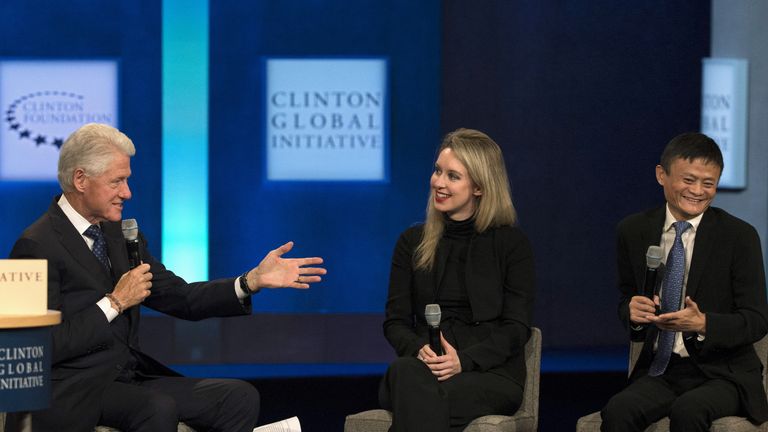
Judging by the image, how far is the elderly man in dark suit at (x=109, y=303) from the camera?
10.6 feet

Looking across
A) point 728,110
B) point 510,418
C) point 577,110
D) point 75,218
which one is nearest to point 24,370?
point 75,218

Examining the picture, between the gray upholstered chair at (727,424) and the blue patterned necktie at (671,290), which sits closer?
the gray upholstered chair at (727,424)

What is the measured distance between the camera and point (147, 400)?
10.8 feet

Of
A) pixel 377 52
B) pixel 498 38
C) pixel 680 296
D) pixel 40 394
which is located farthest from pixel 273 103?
pixel 40 394

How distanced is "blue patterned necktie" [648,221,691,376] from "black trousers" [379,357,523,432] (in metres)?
0.54

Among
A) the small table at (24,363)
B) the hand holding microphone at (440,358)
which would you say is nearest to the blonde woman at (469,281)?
the hand holding microphone at (440,358)

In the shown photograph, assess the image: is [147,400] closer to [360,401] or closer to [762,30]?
[360,401]

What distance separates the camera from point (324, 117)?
7.76m

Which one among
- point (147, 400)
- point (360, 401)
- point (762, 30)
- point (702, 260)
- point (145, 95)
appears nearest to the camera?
point (147, 400)

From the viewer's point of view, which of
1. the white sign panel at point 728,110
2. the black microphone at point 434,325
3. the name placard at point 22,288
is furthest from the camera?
the white sign panel at point 728,110

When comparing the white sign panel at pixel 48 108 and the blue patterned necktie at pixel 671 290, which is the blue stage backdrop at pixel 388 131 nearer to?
the white sign panel at pixel 48 108

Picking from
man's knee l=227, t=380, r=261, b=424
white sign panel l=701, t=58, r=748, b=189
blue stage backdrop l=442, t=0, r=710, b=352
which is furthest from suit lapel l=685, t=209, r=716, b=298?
white sign panel l=701, t=58, r=748, b=189

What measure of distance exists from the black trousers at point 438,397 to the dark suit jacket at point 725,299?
0.56 metres

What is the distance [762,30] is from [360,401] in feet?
15.6
